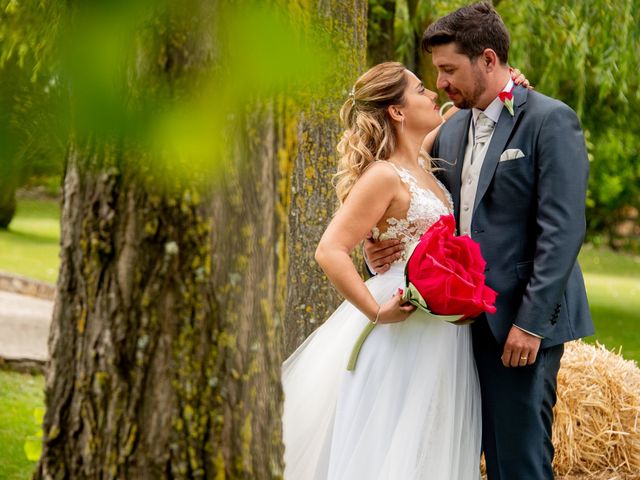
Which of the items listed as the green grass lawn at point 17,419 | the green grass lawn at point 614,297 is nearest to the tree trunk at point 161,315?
the green grass lawn at point 17,419

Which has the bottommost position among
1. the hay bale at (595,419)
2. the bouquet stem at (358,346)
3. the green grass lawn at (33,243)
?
the green grass lawn at (33,243)

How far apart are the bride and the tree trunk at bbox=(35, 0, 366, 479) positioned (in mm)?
1099

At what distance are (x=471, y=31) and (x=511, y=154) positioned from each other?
0.47 meters

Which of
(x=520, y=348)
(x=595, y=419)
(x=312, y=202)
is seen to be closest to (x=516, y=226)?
(x=520, y=348)

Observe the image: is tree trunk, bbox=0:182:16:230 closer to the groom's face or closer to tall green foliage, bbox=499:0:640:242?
the groom's face

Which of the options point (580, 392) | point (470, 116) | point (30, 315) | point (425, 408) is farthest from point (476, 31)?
point (30, 315)

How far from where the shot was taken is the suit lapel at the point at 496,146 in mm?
3359

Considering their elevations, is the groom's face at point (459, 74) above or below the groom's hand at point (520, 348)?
above

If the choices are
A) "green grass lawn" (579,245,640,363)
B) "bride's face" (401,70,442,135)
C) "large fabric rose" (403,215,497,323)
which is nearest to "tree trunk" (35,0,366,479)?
"large fabric rose" (403,215,497,323)

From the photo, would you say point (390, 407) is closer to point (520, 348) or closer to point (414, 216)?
point (520, 348)

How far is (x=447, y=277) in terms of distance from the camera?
3.05 metres

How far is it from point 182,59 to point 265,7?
9.9 inches

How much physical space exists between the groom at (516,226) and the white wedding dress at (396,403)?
0.11 meters

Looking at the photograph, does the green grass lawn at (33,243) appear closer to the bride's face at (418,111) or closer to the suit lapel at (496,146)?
the bride's face at (418,111)
